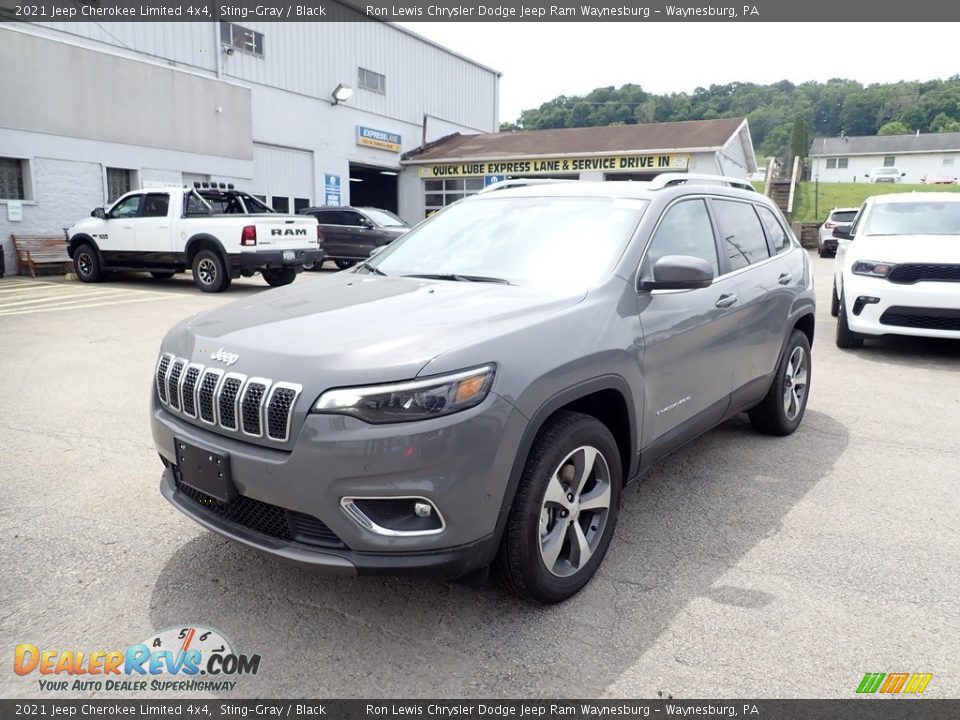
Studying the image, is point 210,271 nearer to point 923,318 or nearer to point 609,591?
point 923,318

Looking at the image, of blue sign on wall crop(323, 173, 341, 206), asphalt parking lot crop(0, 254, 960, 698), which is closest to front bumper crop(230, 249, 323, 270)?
asphalt parking lot crop(0, 254, 960, 698)

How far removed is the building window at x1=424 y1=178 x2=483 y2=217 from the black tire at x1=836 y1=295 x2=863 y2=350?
72.5ft

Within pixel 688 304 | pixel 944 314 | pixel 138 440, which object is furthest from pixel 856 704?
pixel 944 314

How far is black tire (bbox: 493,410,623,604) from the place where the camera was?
270cm

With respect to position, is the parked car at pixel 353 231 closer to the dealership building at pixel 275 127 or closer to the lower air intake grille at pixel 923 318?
the dealership building at pixel 275 127

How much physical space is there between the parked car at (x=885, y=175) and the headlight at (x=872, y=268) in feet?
253

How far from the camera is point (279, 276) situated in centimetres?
1456

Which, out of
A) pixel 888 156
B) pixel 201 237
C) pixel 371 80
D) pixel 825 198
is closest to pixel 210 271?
pixel 201 237

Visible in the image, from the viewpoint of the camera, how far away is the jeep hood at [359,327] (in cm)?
252

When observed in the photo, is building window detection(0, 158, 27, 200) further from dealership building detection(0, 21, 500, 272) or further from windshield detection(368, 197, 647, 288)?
windshield detection(368, 197, 647, 288)

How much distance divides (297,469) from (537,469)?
87 cm

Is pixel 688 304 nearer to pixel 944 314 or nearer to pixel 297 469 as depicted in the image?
pixel 297 469

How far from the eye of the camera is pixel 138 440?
16.3ft

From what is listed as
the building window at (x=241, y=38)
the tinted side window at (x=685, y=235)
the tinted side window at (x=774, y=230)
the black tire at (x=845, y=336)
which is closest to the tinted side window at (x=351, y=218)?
the building window at (x=241, y=38)
